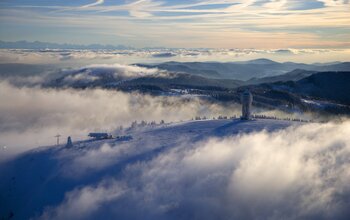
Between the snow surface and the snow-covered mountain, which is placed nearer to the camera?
the snow-covered mountain

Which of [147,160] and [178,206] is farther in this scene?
[147,160]

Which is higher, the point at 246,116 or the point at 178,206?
the point at 246,116

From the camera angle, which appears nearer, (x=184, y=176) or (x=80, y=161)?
(x=184, y=176)

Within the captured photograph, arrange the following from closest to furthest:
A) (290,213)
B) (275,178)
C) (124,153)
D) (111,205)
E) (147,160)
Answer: (290,213) → (111,205) → (275,178) → (147,160) → (124,153)

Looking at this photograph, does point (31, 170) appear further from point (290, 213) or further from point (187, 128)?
point (290, 213)

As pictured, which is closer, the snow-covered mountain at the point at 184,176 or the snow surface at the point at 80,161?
A: the snow-covered mountain at the point at 184,176

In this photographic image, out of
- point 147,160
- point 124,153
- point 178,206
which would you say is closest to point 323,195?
point 178,206

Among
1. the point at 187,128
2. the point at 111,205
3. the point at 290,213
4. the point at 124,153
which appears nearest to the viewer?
the point at 290,213

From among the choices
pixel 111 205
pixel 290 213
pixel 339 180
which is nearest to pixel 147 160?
pixel 111 205
